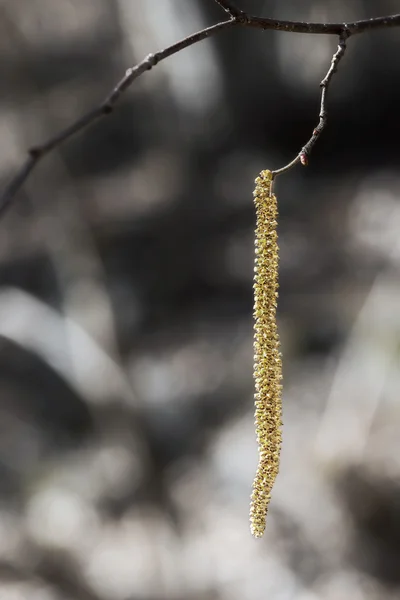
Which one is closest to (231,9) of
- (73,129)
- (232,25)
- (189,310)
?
(232,25)

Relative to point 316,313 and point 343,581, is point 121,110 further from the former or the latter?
point 343,581

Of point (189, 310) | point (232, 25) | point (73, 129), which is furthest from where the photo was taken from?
point (189, 310)

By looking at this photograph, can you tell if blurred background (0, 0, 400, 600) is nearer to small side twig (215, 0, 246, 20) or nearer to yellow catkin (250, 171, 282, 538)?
yellow catkin (250, 171, 282, 538)

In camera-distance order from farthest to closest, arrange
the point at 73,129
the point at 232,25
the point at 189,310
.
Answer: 1. the point at 189,310
2. the point at 232,25
3. the point at 73,129

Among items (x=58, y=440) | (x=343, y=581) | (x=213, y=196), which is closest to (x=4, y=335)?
(x=58, y=440)

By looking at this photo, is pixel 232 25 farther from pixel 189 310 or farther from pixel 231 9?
pixel 189 310

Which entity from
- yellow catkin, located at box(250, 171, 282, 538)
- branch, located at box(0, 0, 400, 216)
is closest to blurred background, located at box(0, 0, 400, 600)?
yellow catkin, located at box(250, 171, 282, 538)
